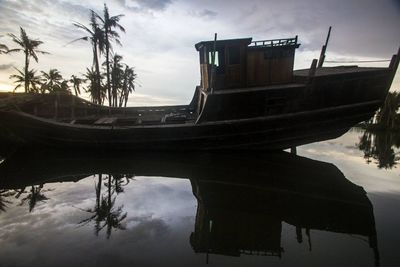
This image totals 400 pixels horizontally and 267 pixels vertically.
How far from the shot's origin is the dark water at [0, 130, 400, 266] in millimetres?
4574

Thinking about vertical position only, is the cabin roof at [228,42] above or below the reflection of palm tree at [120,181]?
above

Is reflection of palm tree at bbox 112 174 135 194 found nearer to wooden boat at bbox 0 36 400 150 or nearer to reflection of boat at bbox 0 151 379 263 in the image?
reflection of boat at bbox 0 151 379 263

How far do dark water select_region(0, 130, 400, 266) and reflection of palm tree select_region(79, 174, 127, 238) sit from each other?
2 cm

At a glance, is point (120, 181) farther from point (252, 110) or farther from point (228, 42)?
point (228, 42)

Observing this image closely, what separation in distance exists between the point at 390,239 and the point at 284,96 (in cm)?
773

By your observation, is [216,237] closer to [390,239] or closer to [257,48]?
[390,239]

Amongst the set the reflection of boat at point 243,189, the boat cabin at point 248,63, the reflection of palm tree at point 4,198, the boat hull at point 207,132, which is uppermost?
the boat cabin at point 248,63

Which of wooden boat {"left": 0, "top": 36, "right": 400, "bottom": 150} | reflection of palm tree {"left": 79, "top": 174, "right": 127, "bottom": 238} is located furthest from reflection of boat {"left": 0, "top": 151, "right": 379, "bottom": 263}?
reflection of palm tree {"left": 79, "top": 174, "right": 127, "bottom": 238}

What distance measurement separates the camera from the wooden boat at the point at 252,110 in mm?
11867

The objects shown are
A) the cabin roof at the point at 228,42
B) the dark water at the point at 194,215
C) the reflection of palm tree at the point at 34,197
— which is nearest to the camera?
the dark water at the point at 194,215

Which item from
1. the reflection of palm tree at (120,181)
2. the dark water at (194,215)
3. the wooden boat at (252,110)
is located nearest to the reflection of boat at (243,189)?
the dark water at (194,215)

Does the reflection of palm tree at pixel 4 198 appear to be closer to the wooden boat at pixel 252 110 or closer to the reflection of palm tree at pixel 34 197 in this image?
the reflection of palm tree at pixel 34 197

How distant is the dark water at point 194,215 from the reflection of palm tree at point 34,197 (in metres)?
0.03

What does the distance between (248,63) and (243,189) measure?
6640 mm
